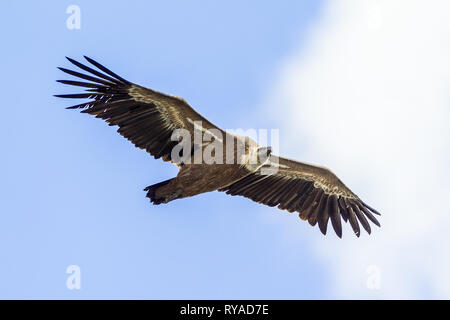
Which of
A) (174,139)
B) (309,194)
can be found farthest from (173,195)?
(309,194)

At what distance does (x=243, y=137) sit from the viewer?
44.0 ft

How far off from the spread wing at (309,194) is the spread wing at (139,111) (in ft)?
6.97

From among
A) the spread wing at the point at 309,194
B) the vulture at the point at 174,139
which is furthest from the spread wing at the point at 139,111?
the spread wing at the point at 309,194

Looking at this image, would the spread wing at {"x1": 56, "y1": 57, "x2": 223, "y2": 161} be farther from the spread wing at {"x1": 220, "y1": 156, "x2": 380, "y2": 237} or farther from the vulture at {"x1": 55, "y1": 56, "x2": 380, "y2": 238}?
the spread wing at {"x1": 220, "y1": 156, "x2": 380, "y2": 237}

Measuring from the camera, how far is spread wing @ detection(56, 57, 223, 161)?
41.4 feet

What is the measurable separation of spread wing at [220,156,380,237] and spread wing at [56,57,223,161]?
6.97ft

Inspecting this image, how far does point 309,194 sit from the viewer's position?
1519 centimetres

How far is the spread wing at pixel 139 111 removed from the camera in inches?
497

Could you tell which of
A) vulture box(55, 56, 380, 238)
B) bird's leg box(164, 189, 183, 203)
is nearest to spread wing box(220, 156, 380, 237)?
vulture box(55, 56, 380, 238)

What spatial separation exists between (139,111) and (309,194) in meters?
4.21

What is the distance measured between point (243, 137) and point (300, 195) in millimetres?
2379

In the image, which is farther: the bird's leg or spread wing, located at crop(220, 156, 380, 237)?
spread wing, located at crop(220, 156, 380, 237)

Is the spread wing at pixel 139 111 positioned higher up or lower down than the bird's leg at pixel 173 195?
higher up

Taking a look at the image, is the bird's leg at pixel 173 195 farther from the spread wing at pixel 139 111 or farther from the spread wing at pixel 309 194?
the spread wing at pixel 309 194
